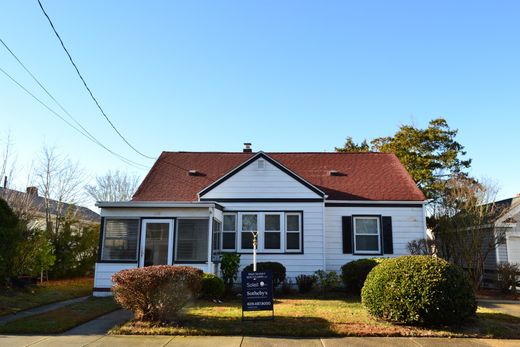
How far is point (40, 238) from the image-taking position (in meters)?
16.8

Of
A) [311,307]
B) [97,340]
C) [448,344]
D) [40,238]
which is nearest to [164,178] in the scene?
[40,238]

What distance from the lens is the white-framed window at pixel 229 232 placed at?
17.2 metres

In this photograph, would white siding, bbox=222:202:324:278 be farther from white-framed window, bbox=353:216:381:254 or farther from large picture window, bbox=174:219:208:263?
large picture window, bbox=174:219:208:263

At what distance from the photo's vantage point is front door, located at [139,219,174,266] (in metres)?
15.5

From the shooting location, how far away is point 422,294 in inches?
346

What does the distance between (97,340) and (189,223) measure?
778 centimetres

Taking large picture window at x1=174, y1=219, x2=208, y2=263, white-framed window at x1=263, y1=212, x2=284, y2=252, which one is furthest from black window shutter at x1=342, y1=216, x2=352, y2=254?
large picture window at x1=174, y1=219, x2=208, y2=263

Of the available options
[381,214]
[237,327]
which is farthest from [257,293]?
[381,214]

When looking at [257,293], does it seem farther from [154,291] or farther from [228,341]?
[154,291]

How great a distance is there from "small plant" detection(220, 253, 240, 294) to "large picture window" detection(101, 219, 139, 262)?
3.33m

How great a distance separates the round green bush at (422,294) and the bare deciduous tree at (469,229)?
9.16 metres

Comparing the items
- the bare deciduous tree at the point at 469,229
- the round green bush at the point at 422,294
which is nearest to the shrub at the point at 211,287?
the round green bush at the point at 422,294

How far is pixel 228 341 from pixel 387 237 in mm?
11320

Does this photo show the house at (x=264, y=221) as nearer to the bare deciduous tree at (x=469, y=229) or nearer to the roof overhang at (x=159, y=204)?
the roof overhang at (x=159, y=204)
